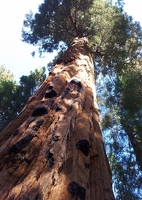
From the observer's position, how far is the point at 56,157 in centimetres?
247

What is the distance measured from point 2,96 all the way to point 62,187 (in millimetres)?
11383

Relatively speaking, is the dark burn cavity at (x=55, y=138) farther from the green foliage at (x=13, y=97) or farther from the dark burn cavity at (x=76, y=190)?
the green foliage at (x=13, y=97)

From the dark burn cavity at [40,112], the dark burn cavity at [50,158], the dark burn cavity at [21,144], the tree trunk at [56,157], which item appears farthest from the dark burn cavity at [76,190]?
the dark burn cavity at [40,112]

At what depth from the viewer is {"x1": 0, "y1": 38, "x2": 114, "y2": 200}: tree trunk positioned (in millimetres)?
2117

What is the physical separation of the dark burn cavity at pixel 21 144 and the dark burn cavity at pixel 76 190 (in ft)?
2.34

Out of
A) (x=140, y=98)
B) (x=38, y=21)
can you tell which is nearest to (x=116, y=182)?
(x=140, y=98)

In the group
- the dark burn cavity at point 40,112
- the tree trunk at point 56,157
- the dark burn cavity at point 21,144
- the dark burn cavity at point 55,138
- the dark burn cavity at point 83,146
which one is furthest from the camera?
the dark burn cavity at point 40,112

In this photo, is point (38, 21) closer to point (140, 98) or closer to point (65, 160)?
point (140, 98)

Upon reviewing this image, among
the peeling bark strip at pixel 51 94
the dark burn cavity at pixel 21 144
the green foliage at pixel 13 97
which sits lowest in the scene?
the dark burn cavity at pixel 21 144

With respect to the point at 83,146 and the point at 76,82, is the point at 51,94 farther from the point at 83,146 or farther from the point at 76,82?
the point at 83,146

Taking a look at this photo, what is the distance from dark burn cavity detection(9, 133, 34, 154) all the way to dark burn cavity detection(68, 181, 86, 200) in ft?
2.34

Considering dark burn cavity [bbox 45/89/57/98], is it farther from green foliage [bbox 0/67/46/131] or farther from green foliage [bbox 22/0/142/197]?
green foliage [bbox 0/67/46/131]

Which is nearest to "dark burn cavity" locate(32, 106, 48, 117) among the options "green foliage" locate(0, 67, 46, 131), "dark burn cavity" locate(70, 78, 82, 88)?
"dark burn cavity" locate(70, 78, 82, 88)

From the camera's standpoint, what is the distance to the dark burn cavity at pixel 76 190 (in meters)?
2.15
